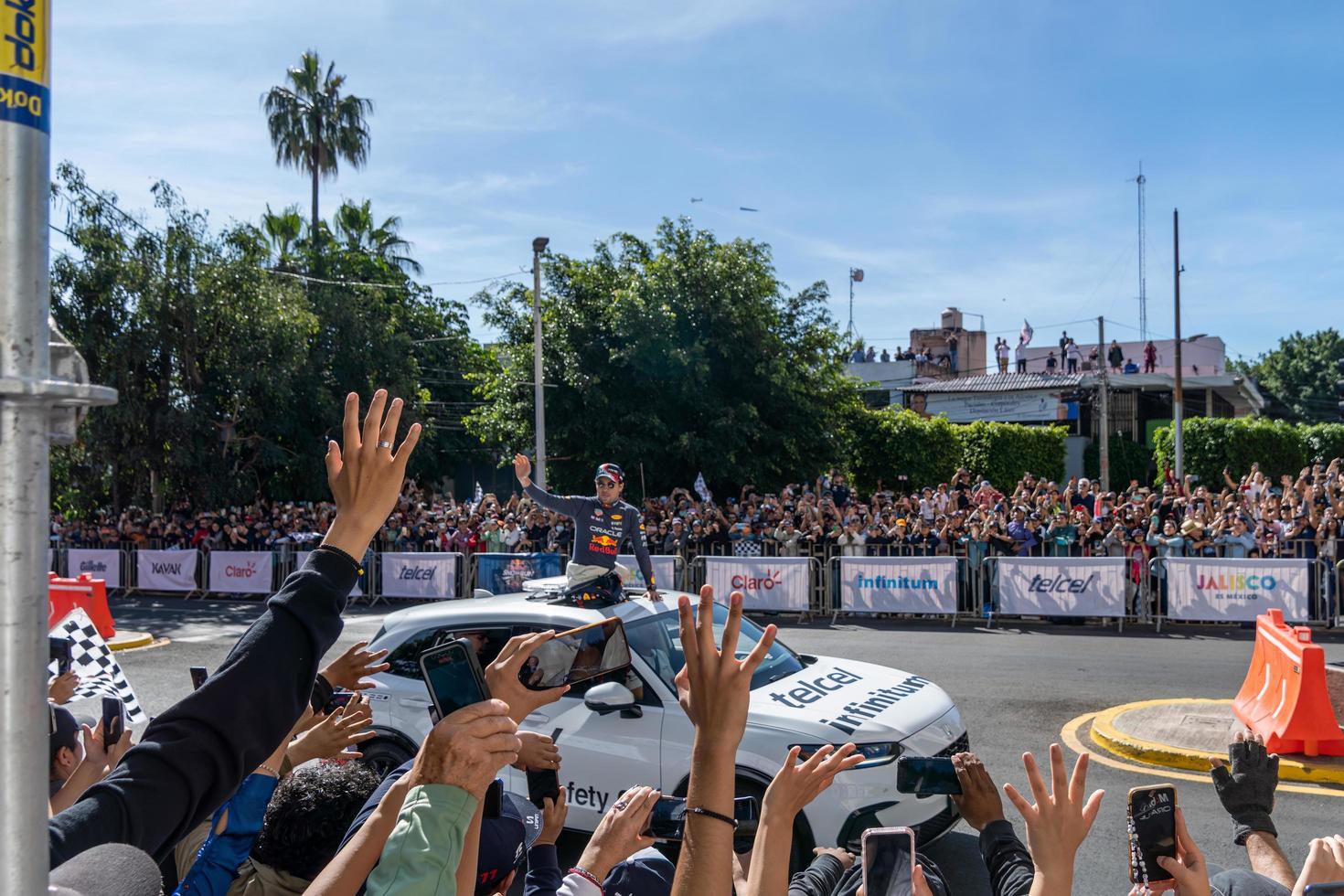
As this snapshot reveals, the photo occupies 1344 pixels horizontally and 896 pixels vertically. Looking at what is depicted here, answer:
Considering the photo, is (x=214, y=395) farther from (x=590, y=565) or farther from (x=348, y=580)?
(x=348, y=580)

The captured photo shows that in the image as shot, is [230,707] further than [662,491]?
No

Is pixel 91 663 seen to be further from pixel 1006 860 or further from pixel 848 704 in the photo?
pixel 1006 860

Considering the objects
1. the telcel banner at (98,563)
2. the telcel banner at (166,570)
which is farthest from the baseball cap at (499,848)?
the telcel banner at (98,563)

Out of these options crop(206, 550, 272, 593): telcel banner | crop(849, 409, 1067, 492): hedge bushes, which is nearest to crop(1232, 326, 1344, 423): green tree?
crop(849, 409, 1067, 492): hedge bushes

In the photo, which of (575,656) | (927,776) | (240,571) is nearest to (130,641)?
(240,571)

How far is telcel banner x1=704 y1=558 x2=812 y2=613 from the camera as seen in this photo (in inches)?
663

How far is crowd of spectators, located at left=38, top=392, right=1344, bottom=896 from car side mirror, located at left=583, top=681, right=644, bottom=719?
2356 millimetres

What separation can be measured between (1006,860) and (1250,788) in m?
0.95

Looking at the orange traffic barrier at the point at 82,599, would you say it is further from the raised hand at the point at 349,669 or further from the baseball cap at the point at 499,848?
the baseball cap at the point at 499,848

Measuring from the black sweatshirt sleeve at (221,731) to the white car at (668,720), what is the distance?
9.87 feet

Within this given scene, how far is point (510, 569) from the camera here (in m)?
18.6

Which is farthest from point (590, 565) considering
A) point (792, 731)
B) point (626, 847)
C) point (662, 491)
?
point (662, 491)

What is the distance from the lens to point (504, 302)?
29.1 meters

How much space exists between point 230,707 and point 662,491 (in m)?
24.6
